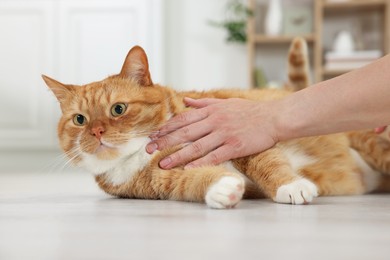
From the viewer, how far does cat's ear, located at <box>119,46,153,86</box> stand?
1.50 metres

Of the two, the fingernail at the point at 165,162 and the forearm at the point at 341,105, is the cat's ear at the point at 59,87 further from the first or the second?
the forearm at the point at 341,105

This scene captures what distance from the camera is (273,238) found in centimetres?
90

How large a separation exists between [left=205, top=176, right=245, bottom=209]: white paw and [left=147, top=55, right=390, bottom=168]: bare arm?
0.20 meters

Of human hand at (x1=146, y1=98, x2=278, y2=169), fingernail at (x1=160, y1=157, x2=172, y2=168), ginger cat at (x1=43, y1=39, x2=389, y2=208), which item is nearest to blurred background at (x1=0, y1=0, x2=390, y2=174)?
ginger cat at (x1=43, y1=39, x2=389, y2=208)

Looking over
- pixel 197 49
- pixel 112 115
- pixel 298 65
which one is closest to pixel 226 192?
pixel 112 115

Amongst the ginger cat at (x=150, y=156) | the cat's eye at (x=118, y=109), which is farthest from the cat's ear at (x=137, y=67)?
the cat's eye at (x=118, y=109)

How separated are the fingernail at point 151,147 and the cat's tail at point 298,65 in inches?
30.4

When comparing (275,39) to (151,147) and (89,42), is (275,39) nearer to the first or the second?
(89,42)

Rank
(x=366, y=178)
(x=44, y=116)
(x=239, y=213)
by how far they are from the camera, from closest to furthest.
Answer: (x=239, y=213) → (x=366, y=178) → (x=44, y=116)

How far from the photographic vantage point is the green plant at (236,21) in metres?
4.63

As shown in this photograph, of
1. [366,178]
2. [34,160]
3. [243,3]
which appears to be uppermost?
[243,3]

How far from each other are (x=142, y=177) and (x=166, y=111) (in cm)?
21

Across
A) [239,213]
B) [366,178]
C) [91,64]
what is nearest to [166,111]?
[239,213]

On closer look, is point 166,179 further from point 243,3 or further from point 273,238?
point 243,3
